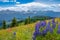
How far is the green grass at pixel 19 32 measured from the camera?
326 centimetres

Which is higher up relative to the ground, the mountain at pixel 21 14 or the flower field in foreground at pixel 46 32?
the mountain at pixel 21 14

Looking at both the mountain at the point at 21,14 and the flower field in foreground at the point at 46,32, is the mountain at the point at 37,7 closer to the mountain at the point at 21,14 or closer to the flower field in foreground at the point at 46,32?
the mountain at the point at 21,14

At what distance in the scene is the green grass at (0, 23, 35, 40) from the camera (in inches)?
128

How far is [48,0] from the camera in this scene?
12.8ft

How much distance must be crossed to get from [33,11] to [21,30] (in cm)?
52

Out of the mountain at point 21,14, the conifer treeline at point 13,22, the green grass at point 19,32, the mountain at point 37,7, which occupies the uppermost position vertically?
the mountain at point 37,7

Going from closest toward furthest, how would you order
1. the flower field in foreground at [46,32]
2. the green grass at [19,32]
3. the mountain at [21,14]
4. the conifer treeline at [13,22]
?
the flower field in foreground at [46,32] → the green grass at [19,32] → the conifer treeline at [13,22] → the mountain at [21,14]

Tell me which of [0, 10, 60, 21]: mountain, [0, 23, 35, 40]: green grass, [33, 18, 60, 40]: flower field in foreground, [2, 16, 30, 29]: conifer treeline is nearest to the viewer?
[33, 18, 60, 40]: flower field in foreground

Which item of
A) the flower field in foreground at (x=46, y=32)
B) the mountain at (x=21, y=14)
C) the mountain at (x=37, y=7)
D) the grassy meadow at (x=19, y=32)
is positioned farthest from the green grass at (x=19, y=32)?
the flower field in foreground at (x=46, y=32)

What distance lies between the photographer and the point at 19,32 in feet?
11.6

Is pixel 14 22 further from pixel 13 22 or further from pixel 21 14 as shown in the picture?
pixel 21 14

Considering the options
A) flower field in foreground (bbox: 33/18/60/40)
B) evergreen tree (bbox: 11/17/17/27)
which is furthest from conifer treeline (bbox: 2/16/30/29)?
flower field in foreground (bbox: 33/18/60/40)

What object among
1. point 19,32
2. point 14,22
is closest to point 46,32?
point 19,32

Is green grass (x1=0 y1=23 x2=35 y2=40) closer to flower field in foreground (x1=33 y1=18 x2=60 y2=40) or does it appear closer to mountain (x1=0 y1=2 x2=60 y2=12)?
mountain (x1=0 y1=2 x2=60 y2=12)
